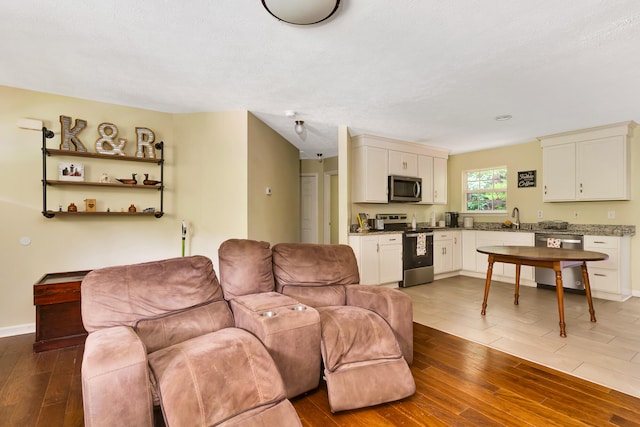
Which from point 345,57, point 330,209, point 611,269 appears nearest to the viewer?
point 345,57

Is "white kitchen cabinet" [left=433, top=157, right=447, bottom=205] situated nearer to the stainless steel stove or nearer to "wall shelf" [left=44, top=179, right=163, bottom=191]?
the stainless steel stove

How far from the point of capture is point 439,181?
579cm

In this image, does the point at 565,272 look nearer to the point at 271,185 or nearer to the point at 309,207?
the point at 271,185

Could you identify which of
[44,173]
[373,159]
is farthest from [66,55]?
[373,159]

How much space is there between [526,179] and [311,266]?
447 cm

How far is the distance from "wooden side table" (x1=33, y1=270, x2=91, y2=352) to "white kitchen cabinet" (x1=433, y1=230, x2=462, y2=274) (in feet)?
15.7

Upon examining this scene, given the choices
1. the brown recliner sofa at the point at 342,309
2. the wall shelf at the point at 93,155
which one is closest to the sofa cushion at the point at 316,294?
the brown recliner sofa at the point at 342,309

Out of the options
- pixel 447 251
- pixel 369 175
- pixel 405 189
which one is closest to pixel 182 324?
pixel 369 175

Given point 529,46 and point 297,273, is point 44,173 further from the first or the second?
point 529,46

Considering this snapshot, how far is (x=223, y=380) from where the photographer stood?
1.43 m

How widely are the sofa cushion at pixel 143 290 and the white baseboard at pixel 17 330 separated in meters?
2.14

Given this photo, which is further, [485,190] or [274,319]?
[485,190]

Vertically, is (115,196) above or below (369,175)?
below

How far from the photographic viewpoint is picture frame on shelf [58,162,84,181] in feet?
10.3
